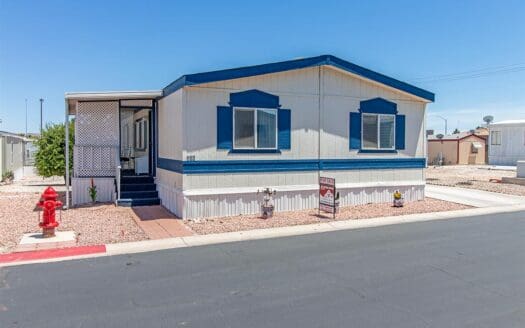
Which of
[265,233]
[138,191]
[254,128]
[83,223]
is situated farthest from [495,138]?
[83,223]

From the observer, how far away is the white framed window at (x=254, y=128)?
1188 cm

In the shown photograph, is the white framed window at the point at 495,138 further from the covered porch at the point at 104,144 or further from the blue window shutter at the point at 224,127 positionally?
the blue window shutter at the point at 224,127

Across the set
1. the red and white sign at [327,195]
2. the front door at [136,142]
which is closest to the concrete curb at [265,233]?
the red and white sign at [327,195]

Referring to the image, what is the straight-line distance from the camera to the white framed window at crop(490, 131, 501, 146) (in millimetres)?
36425

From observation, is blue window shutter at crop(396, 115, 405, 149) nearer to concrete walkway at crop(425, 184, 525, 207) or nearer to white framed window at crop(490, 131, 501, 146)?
concrete walkway at crop(425, 184, 525, 207)

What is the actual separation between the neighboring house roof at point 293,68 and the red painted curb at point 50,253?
470 centimetres

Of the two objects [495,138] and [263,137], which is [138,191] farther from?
[495,138]

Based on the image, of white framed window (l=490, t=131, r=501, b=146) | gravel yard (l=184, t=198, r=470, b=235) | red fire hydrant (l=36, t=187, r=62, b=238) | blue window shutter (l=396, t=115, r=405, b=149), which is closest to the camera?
red fire hydrant (l=36, t=187, r=62, b=238)

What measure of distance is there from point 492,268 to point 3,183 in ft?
72.5

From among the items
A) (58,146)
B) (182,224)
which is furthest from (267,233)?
(58,146)

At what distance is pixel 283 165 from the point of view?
40.8 feet

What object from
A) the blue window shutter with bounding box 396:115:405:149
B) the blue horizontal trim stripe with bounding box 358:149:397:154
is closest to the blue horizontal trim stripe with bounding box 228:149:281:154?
the blue horizontal trim stripe with bounding box 358:149:397:154

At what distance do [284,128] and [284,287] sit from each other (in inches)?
274

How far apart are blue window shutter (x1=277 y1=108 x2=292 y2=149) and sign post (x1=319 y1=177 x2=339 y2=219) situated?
1.43 m
